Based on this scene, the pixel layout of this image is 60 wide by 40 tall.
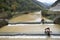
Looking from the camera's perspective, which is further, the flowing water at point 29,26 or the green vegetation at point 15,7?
the green vegetation at point 15,7

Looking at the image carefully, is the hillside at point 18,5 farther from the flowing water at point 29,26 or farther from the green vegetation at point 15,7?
the flowing water at point 29,26

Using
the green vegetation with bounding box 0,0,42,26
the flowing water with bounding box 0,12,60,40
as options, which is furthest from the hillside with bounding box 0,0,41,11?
the flowing water with bounding box 0,12,60,40

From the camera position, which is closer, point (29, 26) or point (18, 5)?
point (29, 26)

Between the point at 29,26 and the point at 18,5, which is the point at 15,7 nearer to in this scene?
the point at 18,5

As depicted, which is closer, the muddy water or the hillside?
the muddy water

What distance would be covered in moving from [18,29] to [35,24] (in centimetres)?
42

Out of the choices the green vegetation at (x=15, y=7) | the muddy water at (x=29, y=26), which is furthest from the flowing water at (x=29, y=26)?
the green vegetation at (x=15, y=7)

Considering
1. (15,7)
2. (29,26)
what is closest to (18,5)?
(15,7)

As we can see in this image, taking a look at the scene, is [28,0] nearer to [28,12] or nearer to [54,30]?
[28,12]

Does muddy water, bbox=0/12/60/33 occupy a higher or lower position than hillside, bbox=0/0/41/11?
lower

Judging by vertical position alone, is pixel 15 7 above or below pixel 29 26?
above

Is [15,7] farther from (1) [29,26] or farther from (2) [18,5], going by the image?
(1) [29,26]

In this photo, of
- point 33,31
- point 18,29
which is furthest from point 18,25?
point 33,31

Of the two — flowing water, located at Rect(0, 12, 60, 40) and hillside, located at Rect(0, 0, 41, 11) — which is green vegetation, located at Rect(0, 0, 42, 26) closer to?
hillside, located at Rect(0, 0, 41, 11)
